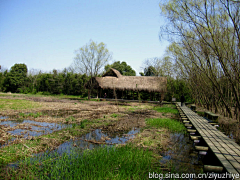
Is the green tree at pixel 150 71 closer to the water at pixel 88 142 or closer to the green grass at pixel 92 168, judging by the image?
the water at pixel 88 142

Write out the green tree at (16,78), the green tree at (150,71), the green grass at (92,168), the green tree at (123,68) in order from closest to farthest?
1. the green grass at (92,168)
2. the green tree at (150,71)
3. the green tree at (16,78)
4. the green tree at (123,68)

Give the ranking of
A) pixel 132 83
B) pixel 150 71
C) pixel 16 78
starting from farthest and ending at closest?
pixel 16 78 → pixel 150 71 → pixel 132 83

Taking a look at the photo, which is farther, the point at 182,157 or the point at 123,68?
the point at 123,68

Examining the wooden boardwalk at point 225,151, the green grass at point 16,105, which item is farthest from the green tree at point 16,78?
the wooden boardwalk at point 225,151

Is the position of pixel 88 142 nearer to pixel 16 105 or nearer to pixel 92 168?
pixel 92 168

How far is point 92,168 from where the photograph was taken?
323cm

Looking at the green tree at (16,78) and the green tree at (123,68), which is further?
the green tree at (123,68)

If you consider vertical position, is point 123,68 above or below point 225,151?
above

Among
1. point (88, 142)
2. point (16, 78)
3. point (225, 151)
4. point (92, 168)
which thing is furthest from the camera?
point (16, 78)

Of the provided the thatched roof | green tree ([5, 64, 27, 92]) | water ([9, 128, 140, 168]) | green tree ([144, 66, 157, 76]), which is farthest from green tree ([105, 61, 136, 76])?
water ([9, 128, 140, 168])

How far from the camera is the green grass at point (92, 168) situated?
3016 millimetres

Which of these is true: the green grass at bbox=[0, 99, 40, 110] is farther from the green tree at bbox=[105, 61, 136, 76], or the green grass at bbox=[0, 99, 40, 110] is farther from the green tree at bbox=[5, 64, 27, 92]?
the green tree at bbox=[105, 61, 136, 76]

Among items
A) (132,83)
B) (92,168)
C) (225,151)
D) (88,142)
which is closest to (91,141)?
(88,142)

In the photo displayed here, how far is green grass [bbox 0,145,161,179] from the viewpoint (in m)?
3.02
